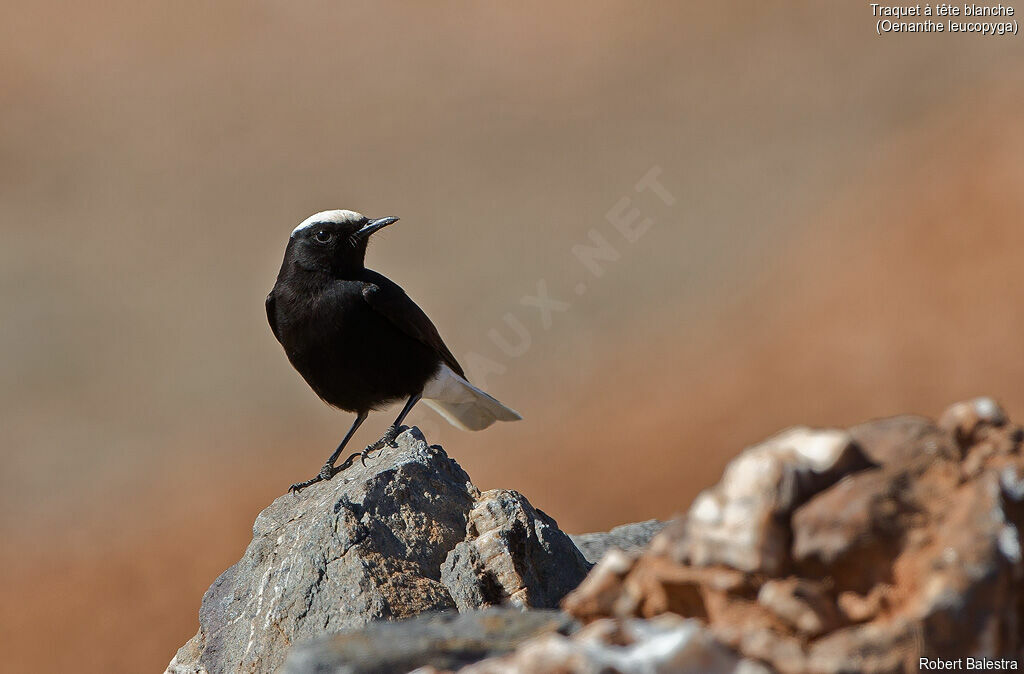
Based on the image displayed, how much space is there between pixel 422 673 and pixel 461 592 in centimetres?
186

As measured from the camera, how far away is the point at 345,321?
259 inches

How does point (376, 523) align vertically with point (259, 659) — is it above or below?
above

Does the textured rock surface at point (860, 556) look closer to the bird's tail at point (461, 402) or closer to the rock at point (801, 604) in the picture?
the rock at point (801, 604)

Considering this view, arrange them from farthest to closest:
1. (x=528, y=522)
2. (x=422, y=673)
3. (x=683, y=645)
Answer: (x=528, y=522) → (x=422, y=673) → (x=683, y=645)

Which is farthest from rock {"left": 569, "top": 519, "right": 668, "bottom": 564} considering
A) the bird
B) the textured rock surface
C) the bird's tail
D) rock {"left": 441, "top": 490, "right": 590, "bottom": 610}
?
the textured rock surface

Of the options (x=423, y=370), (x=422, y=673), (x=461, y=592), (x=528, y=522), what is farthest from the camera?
(x=423, y=370)

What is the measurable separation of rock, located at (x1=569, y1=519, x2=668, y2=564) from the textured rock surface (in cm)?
323

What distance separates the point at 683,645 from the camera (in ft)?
7.00

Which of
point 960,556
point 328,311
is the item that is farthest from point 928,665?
point 328,311

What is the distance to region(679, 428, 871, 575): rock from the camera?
2.26m

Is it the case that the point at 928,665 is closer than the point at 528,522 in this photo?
Yes

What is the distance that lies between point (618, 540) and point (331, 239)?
2714 mm

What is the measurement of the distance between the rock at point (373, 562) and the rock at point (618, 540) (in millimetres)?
964

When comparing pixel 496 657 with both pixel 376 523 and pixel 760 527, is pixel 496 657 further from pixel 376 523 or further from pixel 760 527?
pixel 376 523
